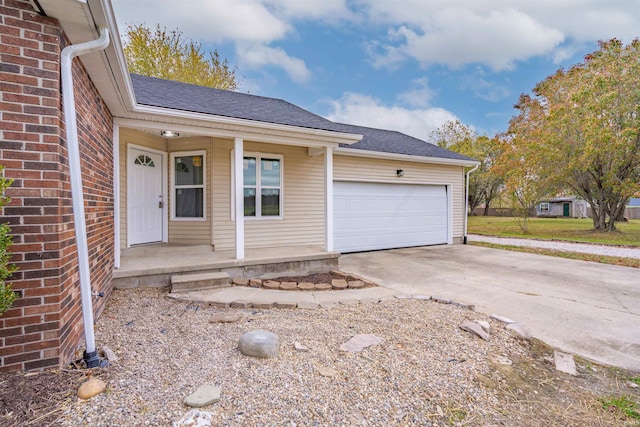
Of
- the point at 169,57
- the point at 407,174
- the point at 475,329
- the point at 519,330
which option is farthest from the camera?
the point at 169,57

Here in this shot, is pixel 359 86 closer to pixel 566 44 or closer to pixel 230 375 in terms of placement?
pixel 566 44

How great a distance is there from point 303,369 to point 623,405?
2285mm

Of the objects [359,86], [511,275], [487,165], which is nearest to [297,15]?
[359,86]

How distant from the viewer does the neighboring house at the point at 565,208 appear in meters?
31.7

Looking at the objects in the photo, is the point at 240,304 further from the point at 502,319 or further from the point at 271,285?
the point at 502,319

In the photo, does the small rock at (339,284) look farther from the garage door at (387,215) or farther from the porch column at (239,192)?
the garage door at (387,215)

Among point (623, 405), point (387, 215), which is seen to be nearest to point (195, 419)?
point (623, 405)

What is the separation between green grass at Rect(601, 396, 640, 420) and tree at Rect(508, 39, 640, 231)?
12.7 meters

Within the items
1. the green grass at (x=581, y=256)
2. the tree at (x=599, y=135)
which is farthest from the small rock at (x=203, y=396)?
the tree at (x=599, y=135)

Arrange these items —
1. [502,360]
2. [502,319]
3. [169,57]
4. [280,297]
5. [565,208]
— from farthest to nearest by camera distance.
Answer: [565,208] → [169,57] → [280,297] → [502,319] → [502,360]

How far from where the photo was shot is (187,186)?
6.62m

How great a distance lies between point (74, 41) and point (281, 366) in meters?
3.18

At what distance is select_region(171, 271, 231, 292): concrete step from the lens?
14.4ft

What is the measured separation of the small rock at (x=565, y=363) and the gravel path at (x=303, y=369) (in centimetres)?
24
